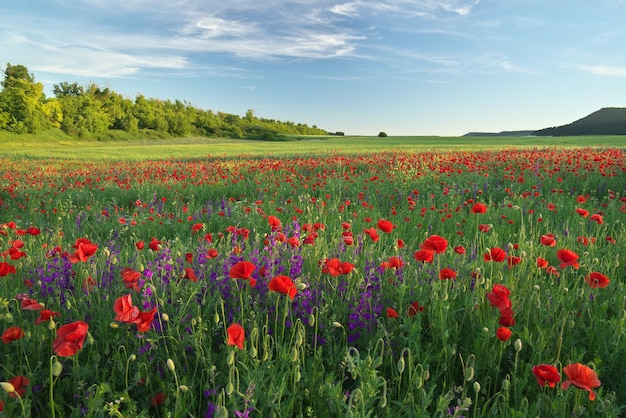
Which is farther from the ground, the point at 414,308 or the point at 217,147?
the point at 217,147

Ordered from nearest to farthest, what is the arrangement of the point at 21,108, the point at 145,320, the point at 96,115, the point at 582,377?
the point at 582,377 < the point at 145,320 < the point at 21,108 < the point at 96,115

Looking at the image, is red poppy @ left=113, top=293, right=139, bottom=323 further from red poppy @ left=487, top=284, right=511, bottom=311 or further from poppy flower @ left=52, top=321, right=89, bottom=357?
red poppy @ left=487, top=284, right=511, bottom=311

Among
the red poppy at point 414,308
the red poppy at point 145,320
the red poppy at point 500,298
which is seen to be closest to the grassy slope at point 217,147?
the red poppy at point 414,308

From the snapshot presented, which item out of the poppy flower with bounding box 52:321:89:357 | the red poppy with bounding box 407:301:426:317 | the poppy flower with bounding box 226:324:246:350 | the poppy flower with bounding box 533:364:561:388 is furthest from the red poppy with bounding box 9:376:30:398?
the poppy flower with bounding box 533:364:561:388

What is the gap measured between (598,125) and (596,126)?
0.92m

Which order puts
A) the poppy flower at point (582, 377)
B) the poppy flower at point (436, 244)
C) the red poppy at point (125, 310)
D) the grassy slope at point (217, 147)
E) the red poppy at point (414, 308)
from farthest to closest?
the grassy slope at point (217, 147) < the red poppy at point (414, 308) < the poppy flower at point (436, 244) < the red poppy at point (125, 310) < the poppy flower at point (582, 377)

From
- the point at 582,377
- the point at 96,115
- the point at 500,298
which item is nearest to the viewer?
the point at 582,377

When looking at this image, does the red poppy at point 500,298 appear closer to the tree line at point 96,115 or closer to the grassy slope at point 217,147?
the grassy slope at point 217,147

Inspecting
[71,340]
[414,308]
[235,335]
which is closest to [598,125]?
[414,308]

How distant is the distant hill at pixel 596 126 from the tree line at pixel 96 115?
170ft

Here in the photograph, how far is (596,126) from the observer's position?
76.6 metres

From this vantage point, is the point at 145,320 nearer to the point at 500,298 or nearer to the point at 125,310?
the point at 125,310

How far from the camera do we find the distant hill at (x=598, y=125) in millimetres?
71062

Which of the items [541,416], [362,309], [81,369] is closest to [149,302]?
[81,369]
